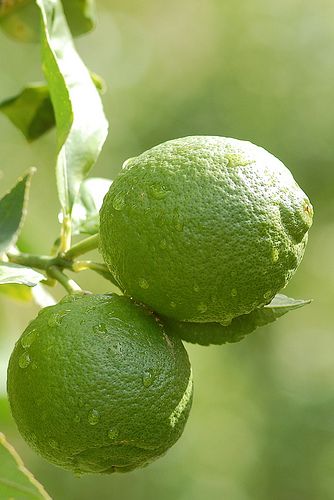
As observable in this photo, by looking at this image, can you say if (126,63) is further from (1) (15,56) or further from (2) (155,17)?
(1) (15,56)

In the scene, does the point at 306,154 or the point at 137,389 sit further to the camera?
the point at 306,154

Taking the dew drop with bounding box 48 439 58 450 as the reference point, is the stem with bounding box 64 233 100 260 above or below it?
above

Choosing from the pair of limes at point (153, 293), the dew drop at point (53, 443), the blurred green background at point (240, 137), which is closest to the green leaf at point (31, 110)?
the pair of limes at point (153, 293)

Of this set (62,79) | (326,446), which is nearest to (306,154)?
(326,446)

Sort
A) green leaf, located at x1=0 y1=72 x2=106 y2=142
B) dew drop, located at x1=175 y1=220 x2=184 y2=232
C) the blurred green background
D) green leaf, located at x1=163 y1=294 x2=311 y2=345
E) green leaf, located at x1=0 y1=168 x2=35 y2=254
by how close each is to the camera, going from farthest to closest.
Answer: the blurred green background < green leaf, located at x1=0 y1=72 x2=106 y2=142 < green leaf, located at x1=0 y1=168 x2=35 y2=254 < green leaf, located at x1=163 y1=294 x2=311 y2=345 < dew drop, located at x1=175 y1=220 x2=184 y2=232

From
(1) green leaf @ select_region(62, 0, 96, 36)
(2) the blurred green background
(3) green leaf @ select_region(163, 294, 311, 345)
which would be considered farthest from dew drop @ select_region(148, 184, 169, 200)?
(2) the blurred green background

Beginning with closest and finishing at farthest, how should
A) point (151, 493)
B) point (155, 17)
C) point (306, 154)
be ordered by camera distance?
point (151, 493), point (306, 154), point (155, 17)

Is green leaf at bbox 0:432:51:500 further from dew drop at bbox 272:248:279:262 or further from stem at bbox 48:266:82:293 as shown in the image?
dew drop at bbox 272:248:279:262

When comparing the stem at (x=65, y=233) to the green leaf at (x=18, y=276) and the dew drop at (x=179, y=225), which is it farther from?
the dew drop at (x=179, y=225)
